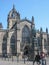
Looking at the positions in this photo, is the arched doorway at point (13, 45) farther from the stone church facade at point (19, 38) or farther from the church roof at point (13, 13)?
the church roof at point (13, 13)

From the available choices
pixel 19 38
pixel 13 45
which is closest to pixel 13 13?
pixel 19 38

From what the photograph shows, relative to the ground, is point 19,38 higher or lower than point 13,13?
lower

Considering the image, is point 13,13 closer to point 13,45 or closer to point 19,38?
point 19,38

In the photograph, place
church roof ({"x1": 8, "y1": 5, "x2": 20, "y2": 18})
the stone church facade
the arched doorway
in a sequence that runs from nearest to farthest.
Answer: the stone church facade < the arched doorway < church roof ({"x1": 8, "y1": 5, "x2": 20, "y2": 18})

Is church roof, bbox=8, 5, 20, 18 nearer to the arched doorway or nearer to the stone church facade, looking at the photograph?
the stone church facade

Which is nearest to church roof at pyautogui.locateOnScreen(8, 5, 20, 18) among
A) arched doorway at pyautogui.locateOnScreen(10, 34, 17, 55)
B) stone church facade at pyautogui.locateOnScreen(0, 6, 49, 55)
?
stone church facade at pyautogui.locateOnScreen(0, 6, 49, 55)

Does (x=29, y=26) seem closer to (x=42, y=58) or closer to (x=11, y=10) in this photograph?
(x=11, y=10)

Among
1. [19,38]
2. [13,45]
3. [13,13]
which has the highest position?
[13,13]

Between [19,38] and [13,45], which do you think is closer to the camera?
[13,45]

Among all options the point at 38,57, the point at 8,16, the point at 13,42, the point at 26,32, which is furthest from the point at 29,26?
the point at 38,57

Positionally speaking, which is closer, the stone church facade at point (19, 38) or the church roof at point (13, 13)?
the stone church facade at point (19, 38)

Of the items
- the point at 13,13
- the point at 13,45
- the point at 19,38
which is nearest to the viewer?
the point at 13,45

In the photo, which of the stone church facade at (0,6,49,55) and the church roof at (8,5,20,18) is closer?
the stone church facade at (0,6,49,55)

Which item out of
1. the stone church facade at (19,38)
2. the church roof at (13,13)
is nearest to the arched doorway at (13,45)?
the stone church facade at (19,38)
